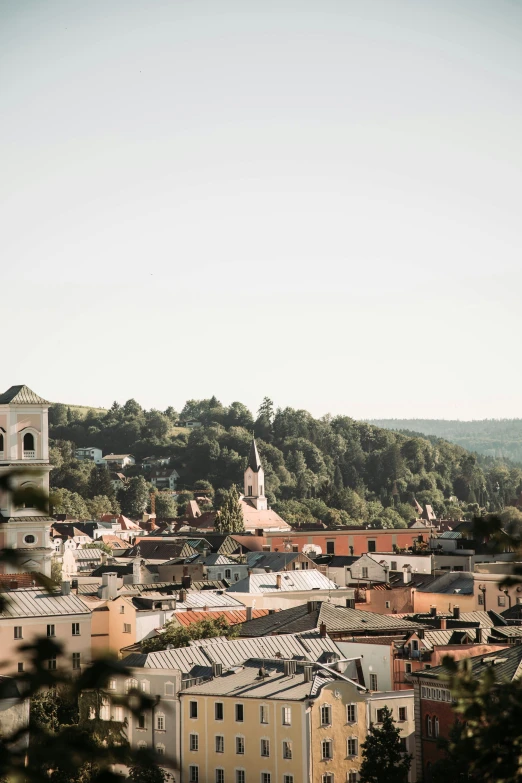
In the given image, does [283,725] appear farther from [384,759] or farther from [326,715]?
[384,759]

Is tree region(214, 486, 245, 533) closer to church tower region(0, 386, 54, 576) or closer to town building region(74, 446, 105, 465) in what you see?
church tower region(0, 386, 54, 576)

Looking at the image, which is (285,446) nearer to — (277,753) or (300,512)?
(300,512)

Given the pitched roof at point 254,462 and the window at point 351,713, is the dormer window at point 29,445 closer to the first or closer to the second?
the window at point 351,713

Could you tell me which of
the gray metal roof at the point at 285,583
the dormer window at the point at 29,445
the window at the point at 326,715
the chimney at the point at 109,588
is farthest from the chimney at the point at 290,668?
the gray metal roof at the point at 285,583

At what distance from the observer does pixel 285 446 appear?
529ft

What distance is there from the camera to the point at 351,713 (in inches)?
1359

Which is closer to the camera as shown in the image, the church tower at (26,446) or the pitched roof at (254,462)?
the church tower at (26,446)

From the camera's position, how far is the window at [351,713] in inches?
1355

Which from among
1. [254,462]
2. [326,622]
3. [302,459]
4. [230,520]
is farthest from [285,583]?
[302,459]

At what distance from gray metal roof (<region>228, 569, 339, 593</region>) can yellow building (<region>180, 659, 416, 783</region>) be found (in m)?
19.3

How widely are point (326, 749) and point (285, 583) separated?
2296 centimetres

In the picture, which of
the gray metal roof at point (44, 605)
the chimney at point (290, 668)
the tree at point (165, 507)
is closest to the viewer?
the chimney at point (290, 668)

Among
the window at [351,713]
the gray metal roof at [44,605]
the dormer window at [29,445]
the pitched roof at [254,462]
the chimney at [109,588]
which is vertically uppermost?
the dormer window at [29,445]

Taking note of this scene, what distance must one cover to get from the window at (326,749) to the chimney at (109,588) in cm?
1691
